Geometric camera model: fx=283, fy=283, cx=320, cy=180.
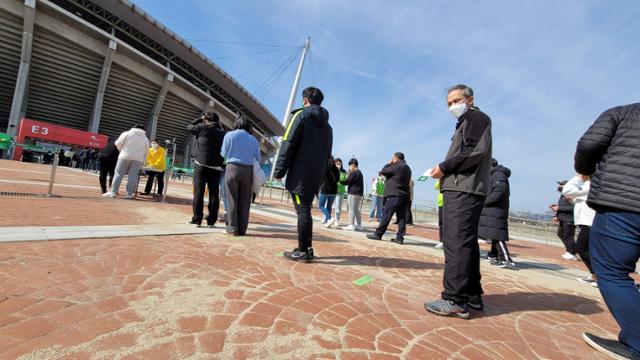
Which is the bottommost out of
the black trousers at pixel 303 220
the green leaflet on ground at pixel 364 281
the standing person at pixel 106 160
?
the green leaflet on ground at pixel 364 281

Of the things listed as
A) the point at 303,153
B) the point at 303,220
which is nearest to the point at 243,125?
the point at 303,153

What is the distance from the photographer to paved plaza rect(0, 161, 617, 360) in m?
1.39

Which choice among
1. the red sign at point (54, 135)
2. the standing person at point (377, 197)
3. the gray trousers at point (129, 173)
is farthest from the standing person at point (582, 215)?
the red sign at point (54, 135)

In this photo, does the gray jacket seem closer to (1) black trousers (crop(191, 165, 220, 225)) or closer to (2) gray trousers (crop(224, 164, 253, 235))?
(2) gray trousers (crop(224, 164, 253, 235))

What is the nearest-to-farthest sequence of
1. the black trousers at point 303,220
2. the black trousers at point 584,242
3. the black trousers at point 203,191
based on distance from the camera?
the black trousers at point 303,220, the black trousers at point 584,242, the black trousers at point 203,191

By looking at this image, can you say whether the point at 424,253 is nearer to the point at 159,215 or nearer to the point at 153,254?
the point at 153,254

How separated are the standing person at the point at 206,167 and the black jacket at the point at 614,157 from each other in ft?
14.5

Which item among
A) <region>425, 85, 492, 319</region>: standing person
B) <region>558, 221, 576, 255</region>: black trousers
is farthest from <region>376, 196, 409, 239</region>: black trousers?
<region>558, 221, 576, 255</region>: black trousers

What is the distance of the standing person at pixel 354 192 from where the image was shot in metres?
7.02

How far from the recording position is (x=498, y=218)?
4.41 m

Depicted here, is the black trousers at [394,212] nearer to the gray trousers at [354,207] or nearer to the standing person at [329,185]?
the gray trousers at [354,207]

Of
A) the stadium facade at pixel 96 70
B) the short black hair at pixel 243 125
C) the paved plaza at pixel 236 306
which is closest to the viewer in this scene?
the paved plaza at pixel 236 306

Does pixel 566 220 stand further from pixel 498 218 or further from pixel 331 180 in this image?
pixel 331 180

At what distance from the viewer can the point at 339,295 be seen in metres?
2.22
